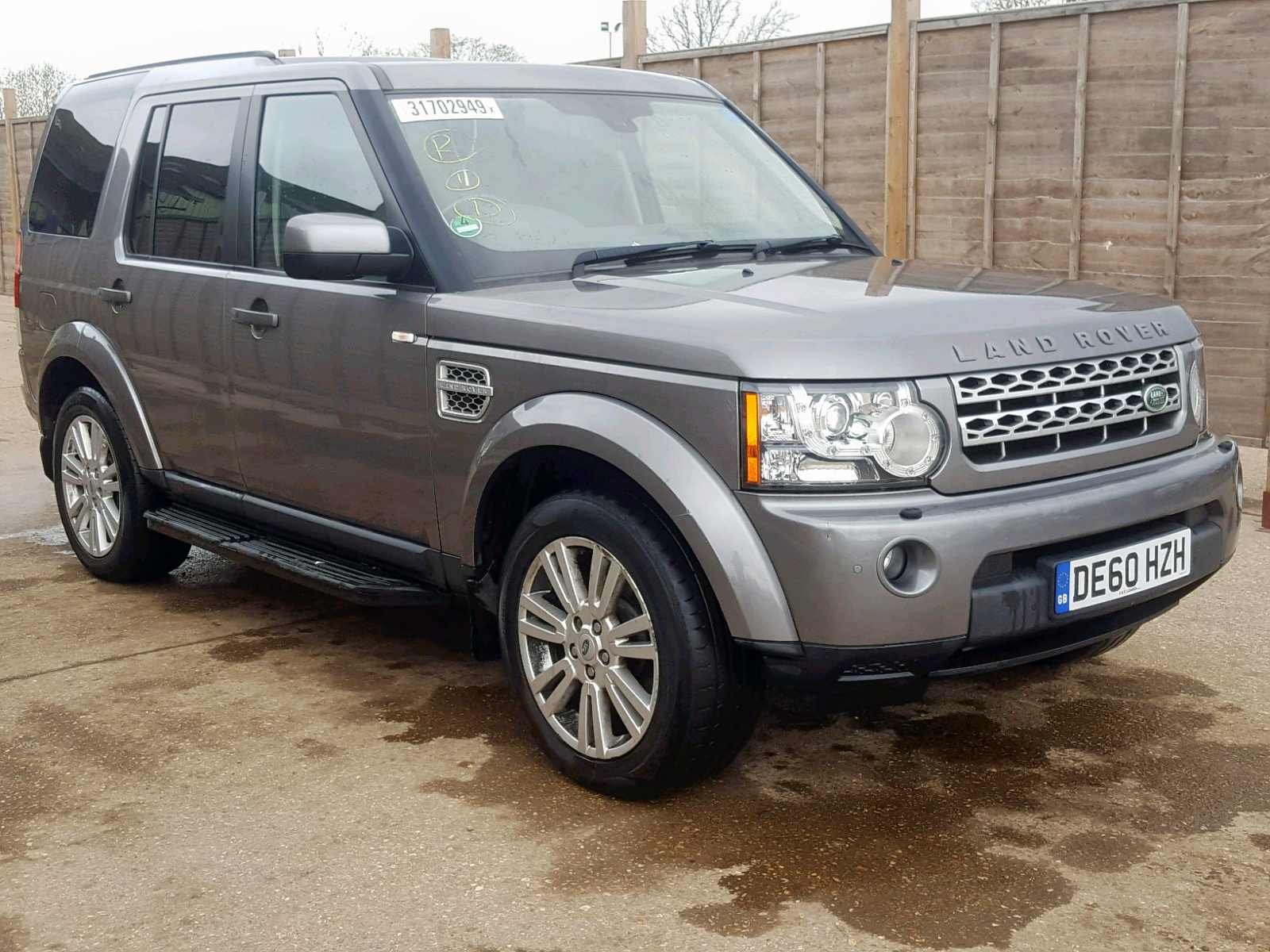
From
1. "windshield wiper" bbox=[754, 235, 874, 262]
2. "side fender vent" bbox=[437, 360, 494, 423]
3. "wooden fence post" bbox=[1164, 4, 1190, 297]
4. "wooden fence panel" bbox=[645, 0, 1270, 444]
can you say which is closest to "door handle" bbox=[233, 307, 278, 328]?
"side fender vent" bbox=[437, 360, 494, 423]

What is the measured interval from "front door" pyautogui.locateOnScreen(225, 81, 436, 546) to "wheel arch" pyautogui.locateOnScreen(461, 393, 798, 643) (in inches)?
14.7

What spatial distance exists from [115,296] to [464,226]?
1.88 meters

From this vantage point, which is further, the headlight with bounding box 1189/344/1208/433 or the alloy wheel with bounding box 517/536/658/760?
the headlight with bounding box 1189/344/1208/433

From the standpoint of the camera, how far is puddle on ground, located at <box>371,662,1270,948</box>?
3.10 metres

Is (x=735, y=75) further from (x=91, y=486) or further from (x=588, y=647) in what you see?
(x=588, y=647)

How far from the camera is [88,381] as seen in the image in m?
5.69

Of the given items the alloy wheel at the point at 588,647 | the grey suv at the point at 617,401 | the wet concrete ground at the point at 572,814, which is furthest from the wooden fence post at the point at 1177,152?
the alloy wheel at the point at 588,647

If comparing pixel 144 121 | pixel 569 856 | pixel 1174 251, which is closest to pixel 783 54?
pixel 1174 251

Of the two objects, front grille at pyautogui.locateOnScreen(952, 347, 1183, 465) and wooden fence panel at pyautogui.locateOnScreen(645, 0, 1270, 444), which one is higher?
wooden fence panel at pyautogui.locateOnScreen(645, 0, 1270, 444)

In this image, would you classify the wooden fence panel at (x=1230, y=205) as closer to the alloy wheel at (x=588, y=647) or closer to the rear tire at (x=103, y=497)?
the alloy wheel at (x=588, y=647)

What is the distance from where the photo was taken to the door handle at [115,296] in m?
5.21

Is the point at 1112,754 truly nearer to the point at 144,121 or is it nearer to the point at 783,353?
the point at 783,353

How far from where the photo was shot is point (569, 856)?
3303mm

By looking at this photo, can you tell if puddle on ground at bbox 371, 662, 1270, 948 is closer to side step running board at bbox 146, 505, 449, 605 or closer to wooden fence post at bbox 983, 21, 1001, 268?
side step running board at bbox 146, 505, 449, 605
